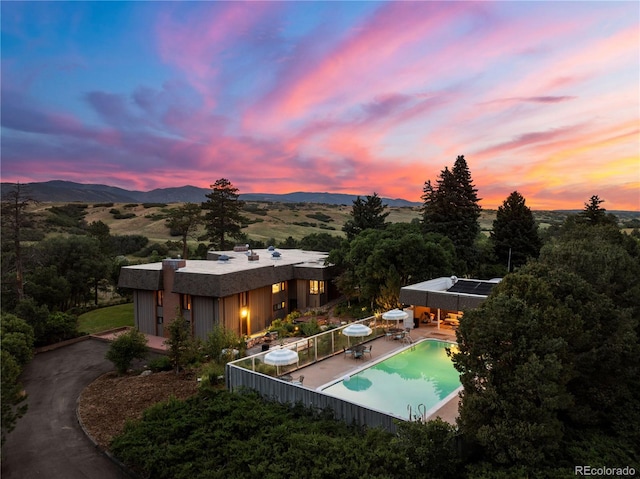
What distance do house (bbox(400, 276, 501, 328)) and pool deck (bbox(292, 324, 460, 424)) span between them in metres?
1.23

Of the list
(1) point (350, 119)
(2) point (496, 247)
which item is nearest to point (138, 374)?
(1) point (350, 119)

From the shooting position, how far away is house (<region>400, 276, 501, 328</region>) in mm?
17594

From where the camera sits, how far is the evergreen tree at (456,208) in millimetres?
31781

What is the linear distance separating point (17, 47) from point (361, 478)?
17397 millimetres

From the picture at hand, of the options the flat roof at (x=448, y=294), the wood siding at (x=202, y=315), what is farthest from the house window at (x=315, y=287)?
the wood siding at (x=202, y=315)

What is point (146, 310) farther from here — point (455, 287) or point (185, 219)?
point (185, 219)

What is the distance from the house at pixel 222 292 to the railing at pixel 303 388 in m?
6.85

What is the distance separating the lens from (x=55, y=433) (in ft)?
38.3

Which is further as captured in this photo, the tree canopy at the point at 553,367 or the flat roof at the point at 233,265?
the flat roof at the point at 233,265

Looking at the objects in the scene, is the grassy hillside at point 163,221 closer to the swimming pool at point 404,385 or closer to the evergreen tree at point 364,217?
the evergreen tree at point 364,217

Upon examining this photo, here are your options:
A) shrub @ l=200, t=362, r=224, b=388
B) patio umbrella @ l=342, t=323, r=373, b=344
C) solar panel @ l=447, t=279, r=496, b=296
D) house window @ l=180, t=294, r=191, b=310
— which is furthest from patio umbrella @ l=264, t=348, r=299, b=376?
solar panel @ l=447, t=279, r=496, b=296

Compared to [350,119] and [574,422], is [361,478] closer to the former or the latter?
[574,422]

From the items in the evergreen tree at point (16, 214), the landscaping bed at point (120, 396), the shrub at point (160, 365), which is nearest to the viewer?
the landscaping bed at point (120, 396)

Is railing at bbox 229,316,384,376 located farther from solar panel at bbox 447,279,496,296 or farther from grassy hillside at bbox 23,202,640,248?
grassy hillside at bbox 23,202,640,248
